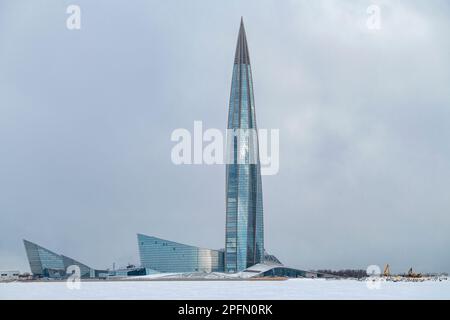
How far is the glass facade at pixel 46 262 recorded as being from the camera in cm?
9725

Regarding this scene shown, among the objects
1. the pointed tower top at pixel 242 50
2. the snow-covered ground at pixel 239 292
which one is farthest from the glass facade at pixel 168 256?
the snow-covered ground at pixel 239 292

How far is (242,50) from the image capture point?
97.8 metres

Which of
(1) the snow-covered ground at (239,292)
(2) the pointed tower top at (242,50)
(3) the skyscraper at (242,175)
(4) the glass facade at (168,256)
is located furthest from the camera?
(4) the glass facade at (168,256)

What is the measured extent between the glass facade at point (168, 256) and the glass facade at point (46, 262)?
25.3ft

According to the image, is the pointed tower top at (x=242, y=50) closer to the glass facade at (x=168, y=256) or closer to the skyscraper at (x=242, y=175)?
the skyscraper at (x=242, y=175)

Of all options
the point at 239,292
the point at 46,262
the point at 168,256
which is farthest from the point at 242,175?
the point at 239,292

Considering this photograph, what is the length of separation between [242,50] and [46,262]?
3872cm

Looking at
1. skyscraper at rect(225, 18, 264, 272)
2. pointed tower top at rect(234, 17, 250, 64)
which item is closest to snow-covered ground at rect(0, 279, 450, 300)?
skyscraper at rect(225, 18, 264, 272)

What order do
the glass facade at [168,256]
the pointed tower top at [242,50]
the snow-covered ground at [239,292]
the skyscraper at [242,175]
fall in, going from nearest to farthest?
the snow-covered ground at [239,292] < the skyscraper at [242,175] < the pointed tower top at [242,50] < the glass facade at [168,256]

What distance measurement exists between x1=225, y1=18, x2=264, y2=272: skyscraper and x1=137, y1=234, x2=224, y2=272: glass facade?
4812 millimetres

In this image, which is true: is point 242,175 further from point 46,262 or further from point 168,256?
point 46,262
